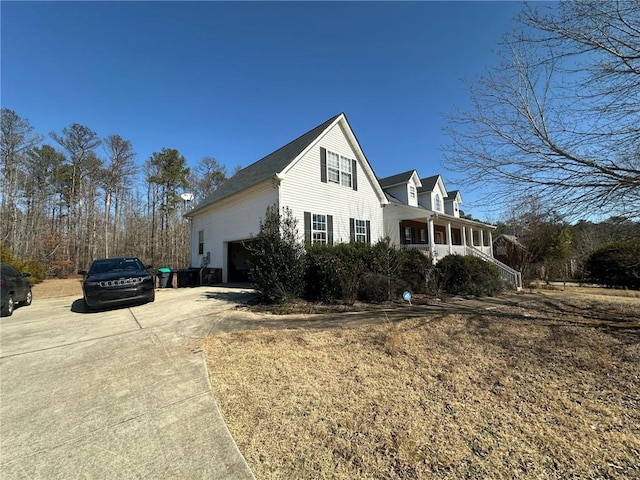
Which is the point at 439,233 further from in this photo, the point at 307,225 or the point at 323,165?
the point at 307,225

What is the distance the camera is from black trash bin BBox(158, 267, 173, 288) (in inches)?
542

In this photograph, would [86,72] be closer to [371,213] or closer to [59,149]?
[371,213]

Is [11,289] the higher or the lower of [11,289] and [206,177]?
the lower

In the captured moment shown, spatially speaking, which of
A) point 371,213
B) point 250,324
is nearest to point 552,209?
point 250,324

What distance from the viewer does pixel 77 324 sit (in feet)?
22.1

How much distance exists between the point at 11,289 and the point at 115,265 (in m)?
2.96

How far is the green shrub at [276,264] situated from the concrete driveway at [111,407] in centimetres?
258

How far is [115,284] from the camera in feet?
25.8

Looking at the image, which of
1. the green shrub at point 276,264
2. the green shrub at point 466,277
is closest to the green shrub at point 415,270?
the green shrub at point 466,277

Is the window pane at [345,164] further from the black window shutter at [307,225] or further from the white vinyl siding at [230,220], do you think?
the white vinyl siding at [230,220]

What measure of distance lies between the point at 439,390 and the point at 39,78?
17.3m

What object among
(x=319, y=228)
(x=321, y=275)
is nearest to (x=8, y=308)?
(x=321, y=275)

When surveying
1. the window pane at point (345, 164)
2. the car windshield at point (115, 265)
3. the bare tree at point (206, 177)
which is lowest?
the car windshield at point (115, 265)

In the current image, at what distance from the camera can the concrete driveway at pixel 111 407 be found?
2250 millimetres
